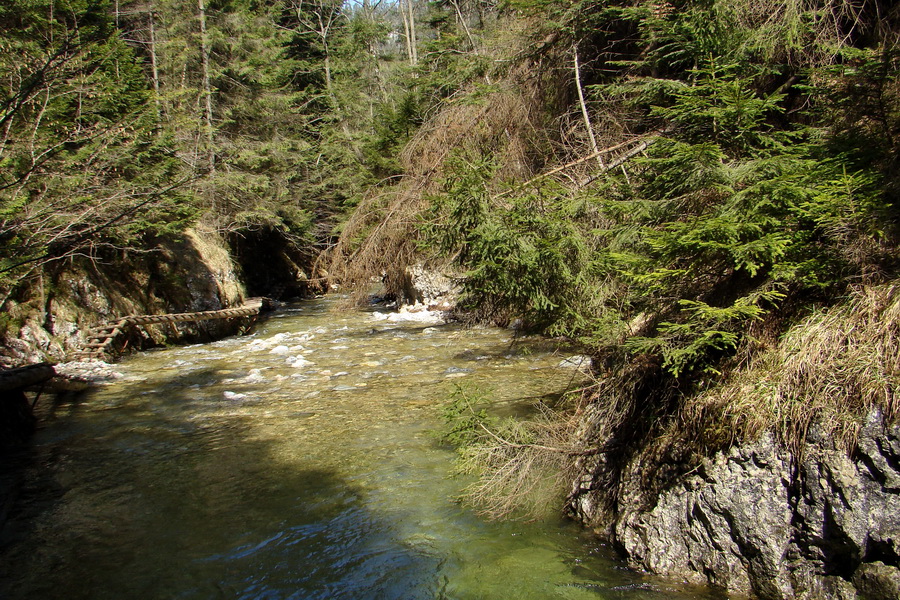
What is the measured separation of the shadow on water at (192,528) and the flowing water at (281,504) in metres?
0.02

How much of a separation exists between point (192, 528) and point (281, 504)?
74cm

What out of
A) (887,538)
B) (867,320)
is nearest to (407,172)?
(867,320)

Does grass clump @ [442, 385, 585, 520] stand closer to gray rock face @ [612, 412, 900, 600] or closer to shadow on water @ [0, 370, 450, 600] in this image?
shadow on water @ [0, 370, 450, 600]

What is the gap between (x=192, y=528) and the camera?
4.61m

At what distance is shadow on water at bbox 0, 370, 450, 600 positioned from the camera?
3875mm

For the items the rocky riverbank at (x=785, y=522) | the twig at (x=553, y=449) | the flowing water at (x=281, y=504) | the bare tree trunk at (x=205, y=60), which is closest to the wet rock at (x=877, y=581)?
the rocky riverbank at (x=785, y=522)

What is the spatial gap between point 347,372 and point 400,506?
4901 millimetres

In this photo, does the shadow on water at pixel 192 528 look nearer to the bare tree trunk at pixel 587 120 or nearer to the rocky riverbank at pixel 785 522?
the rocky riverbank at pixel 785 522

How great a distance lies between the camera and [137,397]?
27.8 ft

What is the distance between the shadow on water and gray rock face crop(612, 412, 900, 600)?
5.47ft

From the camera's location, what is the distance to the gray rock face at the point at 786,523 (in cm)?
280

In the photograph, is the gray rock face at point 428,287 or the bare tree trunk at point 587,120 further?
the gray rock face at point 428,287

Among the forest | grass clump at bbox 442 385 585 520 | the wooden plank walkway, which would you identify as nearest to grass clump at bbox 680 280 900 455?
the forest

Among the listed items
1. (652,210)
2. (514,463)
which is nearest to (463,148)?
(652,210)
